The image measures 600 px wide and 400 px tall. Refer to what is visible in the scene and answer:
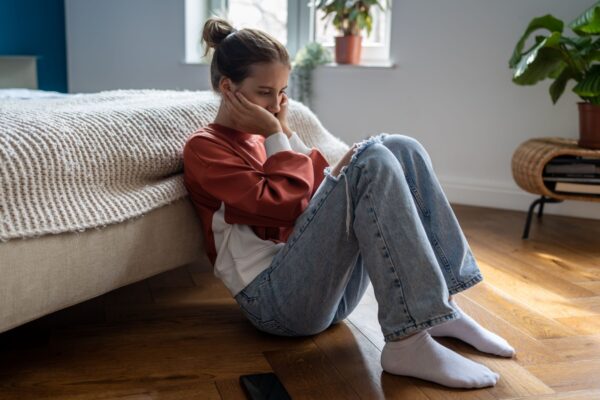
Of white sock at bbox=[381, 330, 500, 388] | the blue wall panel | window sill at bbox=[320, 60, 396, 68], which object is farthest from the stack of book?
the blue wall panel

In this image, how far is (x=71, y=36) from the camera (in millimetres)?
3992

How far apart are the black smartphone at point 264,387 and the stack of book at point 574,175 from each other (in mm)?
1601

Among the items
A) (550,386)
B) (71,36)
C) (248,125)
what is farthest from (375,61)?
(550,386)

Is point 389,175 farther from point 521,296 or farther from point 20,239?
point 521,296

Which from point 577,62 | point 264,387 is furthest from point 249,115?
point 577,62

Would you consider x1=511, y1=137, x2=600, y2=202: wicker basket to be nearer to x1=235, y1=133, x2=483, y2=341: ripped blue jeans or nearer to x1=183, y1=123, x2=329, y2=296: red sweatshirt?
x1=235, y1=133, x2=483, y2=341: ripped blue jeans

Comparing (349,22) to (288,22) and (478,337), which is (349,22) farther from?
(478,337)

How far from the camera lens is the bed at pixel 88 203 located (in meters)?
1.13

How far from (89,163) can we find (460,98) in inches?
86.5

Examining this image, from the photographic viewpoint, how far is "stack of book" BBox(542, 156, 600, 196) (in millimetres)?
2430

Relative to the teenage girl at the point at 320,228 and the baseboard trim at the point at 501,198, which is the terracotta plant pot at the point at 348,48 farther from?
the teenage girl at the point at 320,228

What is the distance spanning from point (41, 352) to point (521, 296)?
1.22 m

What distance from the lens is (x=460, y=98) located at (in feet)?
10.2

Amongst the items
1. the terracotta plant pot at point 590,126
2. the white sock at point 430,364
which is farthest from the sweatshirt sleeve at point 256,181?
the terracotta plant pot at point 590,126
